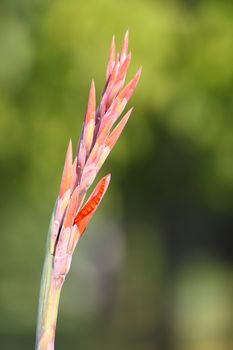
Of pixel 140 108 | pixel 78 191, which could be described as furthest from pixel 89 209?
pixel 140 108

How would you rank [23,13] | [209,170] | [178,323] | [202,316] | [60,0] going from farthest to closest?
[202,316], [178,323], [209,170], [23,13], [60,0]

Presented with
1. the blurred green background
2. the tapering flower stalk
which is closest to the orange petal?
the tapering flower stalk

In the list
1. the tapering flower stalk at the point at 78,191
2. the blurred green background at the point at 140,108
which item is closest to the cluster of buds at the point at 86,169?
the tapering flower stalk at the point at 78,191

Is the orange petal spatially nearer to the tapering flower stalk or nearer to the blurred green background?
the tapering flower stalk

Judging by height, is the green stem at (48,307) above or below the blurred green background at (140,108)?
below

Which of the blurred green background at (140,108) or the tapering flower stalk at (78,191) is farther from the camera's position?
the blurred green background at (140,108)

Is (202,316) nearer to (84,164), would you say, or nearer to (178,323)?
(178,323)

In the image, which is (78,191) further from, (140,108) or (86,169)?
(140,108)

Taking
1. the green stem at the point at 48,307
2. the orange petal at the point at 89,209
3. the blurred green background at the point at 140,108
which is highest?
the blurred green background at the point at 140,108

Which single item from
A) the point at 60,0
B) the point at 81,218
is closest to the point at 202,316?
the point at 60,0

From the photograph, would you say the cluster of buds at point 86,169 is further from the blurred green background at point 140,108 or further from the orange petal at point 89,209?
the blurred green background at point 140,108
